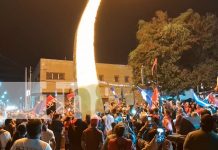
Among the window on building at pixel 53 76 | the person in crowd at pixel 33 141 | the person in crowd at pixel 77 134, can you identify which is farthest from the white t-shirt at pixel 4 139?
the window on building at pixel 53 76

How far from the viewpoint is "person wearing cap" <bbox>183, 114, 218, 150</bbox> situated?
606 cm

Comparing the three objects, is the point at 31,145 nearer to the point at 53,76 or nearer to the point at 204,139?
the point at 204,139

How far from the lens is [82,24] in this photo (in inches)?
623

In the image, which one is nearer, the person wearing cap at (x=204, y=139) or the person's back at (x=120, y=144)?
the person wearing cap at (x=204, y=139)

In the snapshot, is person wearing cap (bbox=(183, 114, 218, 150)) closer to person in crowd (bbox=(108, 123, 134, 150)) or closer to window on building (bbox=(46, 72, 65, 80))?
person in crowd (bbox=(108, 123, 134, 150))

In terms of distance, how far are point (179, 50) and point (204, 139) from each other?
2563 cm

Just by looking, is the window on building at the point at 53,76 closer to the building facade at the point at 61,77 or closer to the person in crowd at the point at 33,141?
the building facade at the point at 61,77

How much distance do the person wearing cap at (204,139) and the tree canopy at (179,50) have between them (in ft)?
82.1

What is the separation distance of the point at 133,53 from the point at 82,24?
17.9 metres

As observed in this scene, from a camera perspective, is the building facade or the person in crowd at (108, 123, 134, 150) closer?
the person in crowd at (108, 123, 134, 150)

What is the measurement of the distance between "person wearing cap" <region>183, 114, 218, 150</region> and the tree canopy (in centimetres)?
2503

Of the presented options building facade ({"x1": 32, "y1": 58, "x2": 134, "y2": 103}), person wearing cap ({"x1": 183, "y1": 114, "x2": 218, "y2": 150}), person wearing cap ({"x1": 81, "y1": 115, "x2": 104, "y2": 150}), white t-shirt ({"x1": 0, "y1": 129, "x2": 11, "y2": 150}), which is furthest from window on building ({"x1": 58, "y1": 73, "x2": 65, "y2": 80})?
Result: person wearing cap ({"x1": 183, "y1": 114, "x2": 218, "y2": 150})

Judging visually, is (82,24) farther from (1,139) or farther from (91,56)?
(1,139)

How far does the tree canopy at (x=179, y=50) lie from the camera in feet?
102
